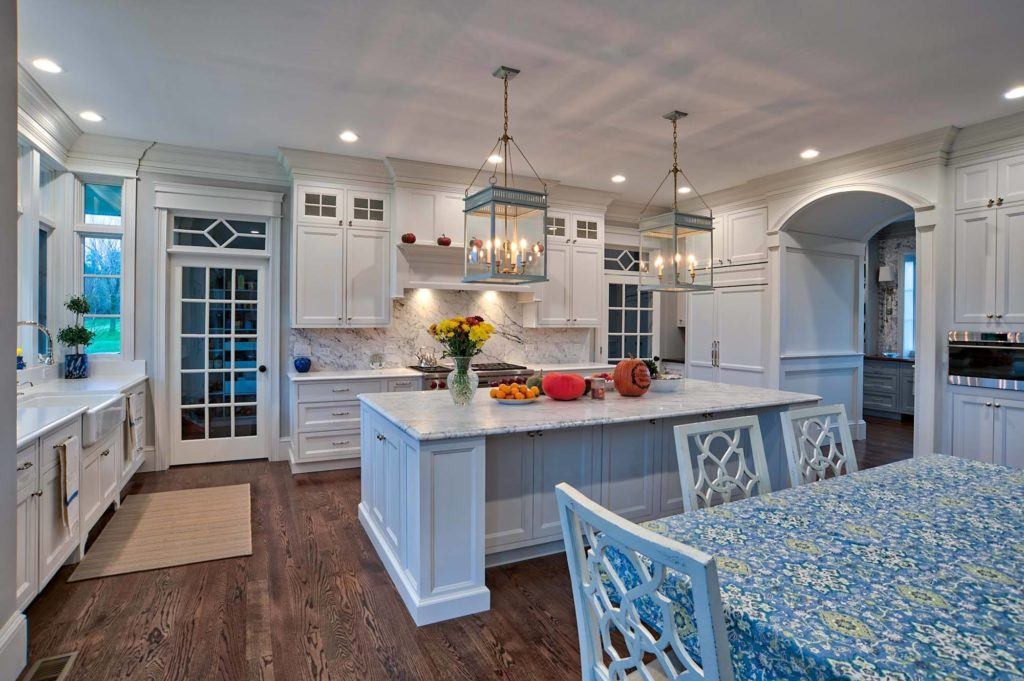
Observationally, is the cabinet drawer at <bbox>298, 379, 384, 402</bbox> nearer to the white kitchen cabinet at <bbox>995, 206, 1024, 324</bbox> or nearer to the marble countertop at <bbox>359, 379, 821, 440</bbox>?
the marble countertop at <bbox>359, 379, 821, 440</bbox>

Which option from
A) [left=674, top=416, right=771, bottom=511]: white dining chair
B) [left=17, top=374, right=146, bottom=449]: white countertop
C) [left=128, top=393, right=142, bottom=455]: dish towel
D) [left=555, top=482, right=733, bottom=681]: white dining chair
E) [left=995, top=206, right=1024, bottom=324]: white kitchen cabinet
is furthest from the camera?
[left=128, top=393, right=142, bottom=455]: dish towel

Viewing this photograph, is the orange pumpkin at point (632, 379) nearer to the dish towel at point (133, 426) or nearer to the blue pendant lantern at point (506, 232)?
the blue pendant lantern at point (506, 232)

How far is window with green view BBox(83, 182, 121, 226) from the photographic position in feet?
15.2

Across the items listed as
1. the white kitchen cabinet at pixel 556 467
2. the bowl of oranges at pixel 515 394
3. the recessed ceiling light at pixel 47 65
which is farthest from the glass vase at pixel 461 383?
the recessed ceiling light at pixel 47 65

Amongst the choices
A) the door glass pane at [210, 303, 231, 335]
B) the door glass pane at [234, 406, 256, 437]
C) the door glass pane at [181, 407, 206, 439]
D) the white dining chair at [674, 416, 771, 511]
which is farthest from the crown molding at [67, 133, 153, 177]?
the white dining chair at [674, 416, 771, 511]

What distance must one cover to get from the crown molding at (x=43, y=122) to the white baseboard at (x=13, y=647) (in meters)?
2.92

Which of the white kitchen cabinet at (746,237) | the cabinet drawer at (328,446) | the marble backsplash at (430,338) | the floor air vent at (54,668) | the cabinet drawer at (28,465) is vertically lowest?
the floor air vent at (54,668)

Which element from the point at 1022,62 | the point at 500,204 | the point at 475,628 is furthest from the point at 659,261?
the point at 475,628

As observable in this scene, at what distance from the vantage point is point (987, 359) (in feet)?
13.3

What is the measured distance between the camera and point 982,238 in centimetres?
409

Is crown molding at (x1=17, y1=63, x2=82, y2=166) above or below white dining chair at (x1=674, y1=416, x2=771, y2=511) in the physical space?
above

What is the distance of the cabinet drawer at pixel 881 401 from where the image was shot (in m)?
7.43

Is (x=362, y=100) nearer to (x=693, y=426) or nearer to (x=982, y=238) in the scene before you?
(x=693, y=426)

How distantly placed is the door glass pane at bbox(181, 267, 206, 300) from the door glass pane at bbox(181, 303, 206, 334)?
83mm
